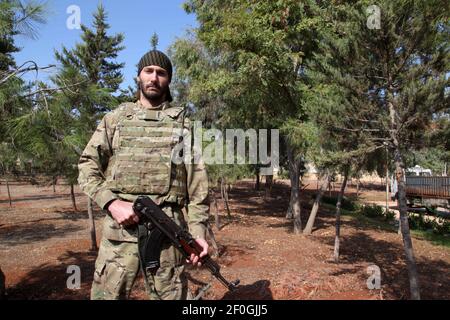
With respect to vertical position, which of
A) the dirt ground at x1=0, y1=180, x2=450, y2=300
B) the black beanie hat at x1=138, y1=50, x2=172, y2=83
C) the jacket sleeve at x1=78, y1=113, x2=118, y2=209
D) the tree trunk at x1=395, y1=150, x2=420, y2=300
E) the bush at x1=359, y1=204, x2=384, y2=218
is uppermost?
the black beanie hat at x1=138, y1=50, x2=172, y2=83

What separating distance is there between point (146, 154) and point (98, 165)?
323 millimetres

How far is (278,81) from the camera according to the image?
1049 cm

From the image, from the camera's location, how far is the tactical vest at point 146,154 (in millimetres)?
2436

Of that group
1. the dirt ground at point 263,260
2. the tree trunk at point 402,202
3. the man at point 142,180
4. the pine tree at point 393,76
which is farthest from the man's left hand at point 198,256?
the tree trunk at point 402,202

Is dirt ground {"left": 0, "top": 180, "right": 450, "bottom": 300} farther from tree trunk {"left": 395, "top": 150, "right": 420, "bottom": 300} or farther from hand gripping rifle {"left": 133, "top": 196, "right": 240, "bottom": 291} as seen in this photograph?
A: hand gripping rifle {"left": 133, "top": 196, "right": 240, "bottom": 291}

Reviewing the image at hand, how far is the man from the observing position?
2.36m

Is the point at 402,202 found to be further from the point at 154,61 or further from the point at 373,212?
the point at 373,212

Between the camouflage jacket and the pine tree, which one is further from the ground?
the pine tree

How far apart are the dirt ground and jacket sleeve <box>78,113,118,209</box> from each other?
12.8 ft

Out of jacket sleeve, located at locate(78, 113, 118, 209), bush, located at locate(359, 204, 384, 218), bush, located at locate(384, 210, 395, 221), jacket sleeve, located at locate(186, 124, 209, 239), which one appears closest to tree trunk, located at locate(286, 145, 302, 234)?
bush, located at locate(384, 210, 395, 221)

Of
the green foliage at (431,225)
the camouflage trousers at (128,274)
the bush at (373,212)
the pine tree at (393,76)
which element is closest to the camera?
the camouflage trousers at (128,274)

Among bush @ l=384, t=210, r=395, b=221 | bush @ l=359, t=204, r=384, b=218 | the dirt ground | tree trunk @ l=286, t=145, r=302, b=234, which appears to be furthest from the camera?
bush @ l=359, t=204, r=384, b=218

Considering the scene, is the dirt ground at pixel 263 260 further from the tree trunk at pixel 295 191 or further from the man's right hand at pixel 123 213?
the man's right hand at pixel 123 213
